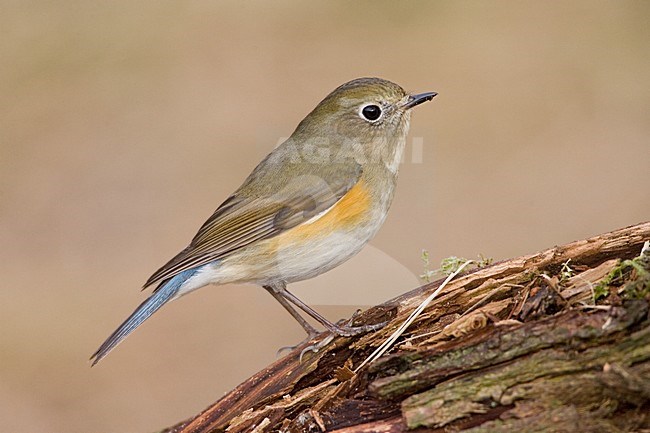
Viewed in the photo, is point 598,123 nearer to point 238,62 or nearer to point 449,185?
point 449,185

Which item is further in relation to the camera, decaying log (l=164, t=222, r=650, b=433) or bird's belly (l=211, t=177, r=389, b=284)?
bird's belly (l=211, t=177, r=389, b=284)

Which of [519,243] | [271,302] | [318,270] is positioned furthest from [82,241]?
[318,270]

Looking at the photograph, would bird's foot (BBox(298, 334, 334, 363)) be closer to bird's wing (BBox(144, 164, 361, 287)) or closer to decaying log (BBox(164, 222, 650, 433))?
decaying log (BBox(164, 222, 650, 433))

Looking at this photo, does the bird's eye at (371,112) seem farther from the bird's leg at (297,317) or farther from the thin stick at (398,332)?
the thin stick at (398,332)

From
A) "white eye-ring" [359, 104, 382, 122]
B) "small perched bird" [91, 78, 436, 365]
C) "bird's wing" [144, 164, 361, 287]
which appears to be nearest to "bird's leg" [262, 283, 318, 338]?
"small perched bird" [91, 78, 436, 365]

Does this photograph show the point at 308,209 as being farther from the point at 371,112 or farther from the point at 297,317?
the point at 371,112

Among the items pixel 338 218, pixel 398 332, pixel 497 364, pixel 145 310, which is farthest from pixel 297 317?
pixel 497 364

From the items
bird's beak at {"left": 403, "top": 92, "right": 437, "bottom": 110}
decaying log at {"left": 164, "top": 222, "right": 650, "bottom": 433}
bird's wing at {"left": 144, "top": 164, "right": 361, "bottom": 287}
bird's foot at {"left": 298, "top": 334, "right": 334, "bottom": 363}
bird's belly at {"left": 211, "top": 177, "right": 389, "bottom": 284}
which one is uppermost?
bird's beak at {"left": 403, "top": 92, "right": 437, "bottom": 110}
